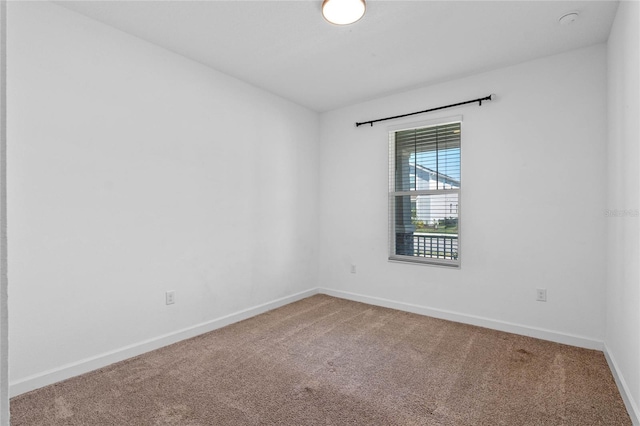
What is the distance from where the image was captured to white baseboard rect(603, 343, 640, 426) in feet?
5.85

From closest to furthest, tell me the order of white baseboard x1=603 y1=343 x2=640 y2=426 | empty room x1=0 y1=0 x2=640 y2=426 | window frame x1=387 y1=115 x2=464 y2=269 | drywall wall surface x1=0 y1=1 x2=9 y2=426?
drywall wall surface x1=0 y1=1 x2=9 y2=426, white baseboard x1=603 y1=343 x2=640 y2=426, empty room x1=0 y1=0 x2=640 y2=426, window frame x1=387 y1=115 x2=464 y2=269

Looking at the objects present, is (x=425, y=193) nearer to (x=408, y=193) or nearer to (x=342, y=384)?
(x=408, y=193)

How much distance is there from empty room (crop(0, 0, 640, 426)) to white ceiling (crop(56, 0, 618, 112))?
0.07 feet

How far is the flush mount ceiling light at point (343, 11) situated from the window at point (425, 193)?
1.76m

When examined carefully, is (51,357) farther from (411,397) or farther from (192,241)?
(411,397)

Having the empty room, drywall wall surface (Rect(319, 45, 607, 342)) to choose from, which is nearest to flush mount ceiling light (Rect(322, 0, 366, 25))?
the empty room

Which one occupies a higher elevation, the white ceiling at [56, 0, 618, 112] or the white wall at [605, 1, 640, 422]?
the white ceiling at [56, 0, 618, 112]

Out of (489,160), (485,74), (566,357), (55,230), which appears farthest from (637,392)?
(55,230)

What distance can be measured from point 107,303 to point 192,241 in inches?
32.7

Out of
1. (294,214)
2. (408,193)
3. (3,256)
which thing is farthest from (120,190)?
(408,193)

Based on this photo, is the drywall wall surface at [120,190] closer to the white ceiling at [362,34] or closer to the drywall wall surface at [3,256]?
the white ceiling at [362,34]

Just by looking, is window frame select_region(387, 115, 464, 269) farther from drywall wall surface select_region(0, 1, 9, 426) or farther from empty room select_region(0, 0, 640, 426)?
drywall wall surface select_region(0, 1, 9, 426)

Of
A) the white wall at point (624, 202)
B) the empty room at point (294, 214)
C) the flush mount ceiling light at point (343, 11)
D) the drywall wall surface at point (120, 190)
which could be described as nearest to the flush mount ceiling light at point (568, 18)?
the empty room at point (294, 214)

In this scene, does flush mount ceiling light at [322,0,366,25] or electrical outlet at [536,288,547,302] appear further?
electrical outlet at [536,288,547,302]
